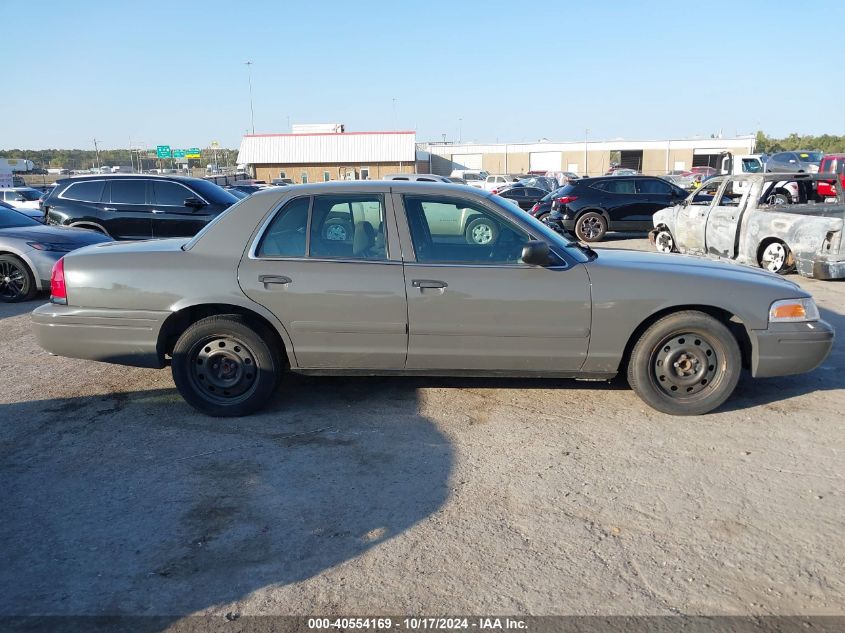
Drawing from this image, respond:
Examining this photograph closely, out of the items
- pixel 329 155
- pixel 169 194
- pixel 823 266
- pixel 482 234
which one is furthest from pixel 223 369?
pixel 329 155

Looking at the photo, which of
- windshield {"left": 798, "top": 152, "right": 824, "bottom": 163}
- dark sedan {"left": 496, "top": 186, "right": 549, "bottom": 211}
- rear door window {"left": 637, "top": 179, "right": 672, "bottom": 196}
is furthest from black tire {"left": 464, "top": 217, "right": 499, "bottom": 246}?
windshield {"left": 798, "top": 152, "right": 824, "bottom": 163}

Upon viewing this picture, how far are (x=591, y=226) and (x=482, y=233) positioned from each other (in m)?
11.7

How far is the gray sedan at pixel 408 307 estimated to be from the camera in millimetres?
4582

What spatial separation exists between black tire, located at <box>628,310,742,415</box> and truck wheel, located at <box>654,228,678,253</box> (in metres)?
8.43

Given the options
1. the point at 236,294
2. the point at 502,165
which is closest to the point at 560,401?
the point at 236,294

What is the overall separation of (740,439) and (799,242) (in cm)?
670

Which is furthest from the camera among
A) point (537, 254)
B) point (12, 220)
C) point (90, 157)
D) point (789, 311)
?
point (90, 157)

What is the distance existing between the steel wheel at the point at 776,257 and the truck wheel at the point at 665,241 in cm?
221

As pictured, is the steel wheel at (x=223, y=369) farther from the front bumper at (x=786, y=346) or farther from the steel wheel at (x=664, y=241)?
the steel wheel at (x=664, y=241)

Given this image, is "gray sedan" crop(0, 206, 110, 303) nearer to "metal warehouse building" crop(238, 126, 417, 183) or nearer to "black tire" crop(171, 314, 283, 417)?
"black tire" crop(171, 314, 283, 417)

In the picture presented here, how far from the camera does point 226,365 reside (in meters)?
4.77

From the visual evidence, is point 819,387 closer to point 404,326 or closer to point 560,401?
point 560,401

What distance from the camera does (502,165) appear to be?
66.1 meters

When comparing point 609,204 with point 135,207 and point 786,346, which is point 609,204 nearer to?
point 135,207
